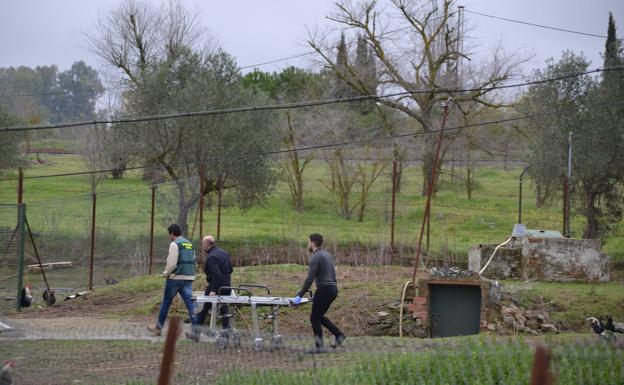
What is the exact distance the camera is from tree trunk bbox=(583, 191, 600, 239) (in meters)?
20.7

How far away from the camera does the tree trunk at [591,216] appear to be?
67.8ft

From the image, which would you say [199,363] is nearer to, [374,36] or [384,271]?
[384,271]

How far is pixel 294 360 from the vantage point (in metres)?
9.12

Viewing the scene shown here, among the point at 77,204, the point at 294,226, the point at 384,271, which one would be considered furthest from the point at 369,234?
the point at 77,204

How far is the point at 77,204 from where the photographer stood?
100.0 ft

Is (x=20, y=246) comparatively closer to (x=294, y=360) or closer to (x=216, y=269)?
(x=216, y=269)

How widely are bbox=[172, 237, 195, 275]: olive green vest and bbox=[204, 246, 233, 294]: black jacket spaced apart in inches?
11.2

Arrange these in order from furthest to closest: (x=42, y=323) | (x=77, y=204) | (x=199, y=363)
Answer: (x=77, y=204) < (x=42, y=323) < (x=199, y=363)

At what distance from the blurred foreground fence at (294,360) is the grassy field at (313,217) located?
7051mm

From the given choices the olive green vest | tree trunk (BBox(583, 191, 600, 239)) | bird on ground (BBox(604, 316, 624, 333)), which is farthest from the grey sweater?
tree trunk (BBox(583, 191, 600, 239))

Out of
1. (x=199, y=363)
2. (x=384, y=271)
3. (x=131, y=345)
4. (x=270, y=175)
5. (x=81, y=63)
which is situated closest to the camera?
(x=199, y=363)

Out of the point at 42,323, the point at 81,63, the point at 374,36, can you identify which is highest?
the point at 81,63

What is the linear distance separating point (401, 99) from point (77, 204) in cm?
1347

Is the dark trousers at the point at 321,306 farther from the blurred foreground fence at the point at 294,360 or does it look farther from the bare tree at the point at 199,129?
the bare tree at the point at 199,129
